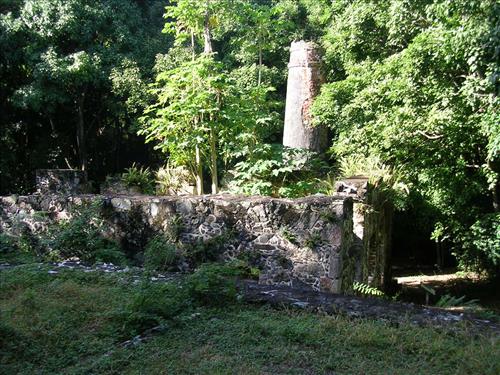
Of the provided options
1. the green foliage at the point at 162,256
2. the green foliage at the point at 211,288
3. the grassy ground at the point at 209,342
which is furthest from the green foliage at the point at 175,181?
the grassy ground at the point at 209,342

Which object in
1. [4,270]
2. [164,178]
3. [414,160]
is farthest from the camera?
[164,178]

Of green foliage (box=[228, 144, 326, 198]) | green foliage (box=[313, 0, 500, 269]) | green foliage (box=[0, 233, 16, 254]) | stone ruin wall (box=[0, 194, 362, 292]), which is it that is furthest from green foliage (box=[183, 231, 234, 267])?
green foliage (box=[313, 0, 500, 269])

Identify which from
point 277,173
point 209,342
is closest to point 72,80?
point 277,173

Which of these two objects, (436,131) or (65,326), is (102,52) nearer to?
(436,131)

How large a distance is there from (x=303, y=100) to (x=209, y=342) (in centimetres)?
880

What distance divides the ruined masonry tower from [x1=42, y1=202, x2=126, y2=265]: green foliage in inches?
213

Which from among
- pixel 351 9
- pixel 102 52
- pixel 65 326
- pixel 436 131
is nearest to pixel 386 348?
pixel 65 326

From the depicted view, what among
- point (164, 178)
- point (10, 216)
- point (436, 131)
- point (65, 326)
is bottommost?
point (65, 326)

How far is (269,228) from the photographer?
750cm

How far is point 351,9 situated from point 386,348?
27.2 feet

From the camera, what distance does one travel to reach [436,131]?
9.17 metres

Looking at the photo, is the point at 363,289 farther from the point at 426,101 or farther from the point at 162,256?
the point at 426,101

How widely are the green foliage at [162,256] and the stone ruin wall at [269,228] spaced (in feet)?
0.75

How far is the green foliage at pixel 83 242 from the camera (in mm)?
7895
